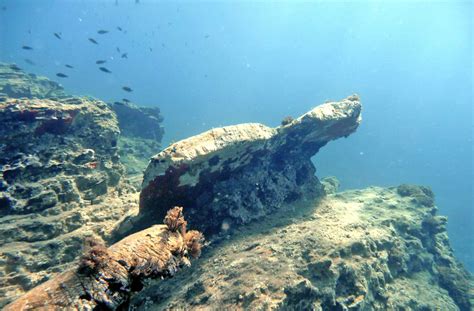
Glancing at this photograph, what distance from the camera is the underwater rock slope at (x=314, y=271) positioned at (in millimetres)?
4373

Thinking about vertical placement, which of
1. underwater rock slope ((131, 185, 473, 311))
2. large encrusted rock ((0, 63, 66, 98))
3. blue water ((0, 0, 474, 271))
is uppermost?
blue water ((0, 0, 474, 271))

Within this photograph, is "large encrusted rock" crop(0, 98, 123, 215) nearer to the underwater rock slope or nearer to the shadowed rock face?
the shadowed rock face

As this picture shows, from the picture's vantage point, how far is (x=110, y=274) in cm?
305

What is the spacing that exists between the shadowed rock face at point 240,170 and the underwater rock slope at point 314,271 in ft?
1.82

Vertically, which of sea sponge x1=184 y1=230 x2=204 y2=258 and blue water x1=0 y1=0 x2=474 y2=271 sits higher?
blue water x1=0 y1=0 x2=474 y2=271

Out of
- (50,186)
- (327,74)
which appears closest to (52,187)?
(50,186)

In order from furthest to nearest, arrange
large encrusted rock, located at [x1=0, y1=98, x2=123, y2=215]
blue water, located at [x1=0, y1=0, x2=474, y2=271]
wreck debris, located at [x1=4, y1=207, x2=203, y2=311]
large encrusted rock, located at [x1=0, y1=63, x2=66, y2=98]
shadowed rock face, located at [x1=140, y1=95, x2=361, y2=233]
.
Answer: blue water, located at [x1=0, y1=0, x2=474, y2=271] → large encrusted rock, located at [x1=0, y1=63, x2=66, y2=98] → large encrusted rock, located at [x1=0, y1=98, x2=123, y2=215] → shadowed rock face, located at [x1=140, y1=95, x2=361, y2=233] → wreck debris, located at [x1=4, y1=207, x2=203, y2=311]

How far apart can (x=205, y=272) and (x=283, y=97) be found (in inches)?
6026

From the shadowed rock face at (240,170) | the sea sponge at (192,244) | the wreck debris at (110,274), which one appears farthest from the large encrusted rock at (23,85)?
the wreck debris at (110,274)

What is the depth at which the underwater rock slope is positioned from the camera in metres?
4.37

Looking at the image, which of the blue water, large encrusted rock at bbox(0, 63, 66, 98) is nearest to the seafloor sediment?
large encrusted rock at bbox(0, 63, 66, 98)

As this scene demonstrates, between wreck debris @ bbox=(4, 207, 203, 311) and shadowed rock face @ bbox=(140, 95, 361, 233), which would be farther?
shadowed rock face @ bbox=(140, 95, 361, 233)

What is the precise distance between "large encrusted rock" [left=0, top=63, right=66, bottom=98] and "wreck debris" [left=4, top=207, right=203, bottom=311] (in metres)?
20.0

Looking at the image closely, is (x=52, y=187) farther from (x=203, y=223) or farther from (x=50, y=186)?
(x=203, y=223)
